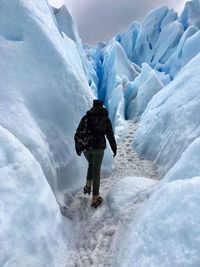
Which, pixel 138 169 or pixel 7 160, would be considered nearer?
pixel 7 160

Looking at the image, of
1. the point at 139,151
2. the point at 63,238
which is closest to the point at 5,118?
the point at 63,238

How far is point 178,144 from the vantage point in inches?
276

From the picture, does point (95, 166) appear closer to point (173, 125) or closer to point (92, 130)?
point (92, 130)

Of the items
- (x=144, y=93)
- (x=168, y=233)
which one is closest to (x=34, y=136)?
(x=168, y=233)

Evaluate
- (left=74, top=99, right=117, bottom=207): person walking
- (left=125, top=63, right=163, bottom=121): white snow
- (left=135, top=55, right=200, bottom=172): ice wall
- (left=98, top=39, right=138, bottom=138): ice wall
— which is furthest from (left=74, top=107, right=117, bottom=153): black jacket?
(left=125, top=63, right=163, bottom=121): white snow

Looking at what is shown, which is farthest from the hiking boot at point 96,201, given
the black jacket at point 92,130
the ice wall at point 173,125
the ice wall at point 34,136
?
the ice wall at point 173,125

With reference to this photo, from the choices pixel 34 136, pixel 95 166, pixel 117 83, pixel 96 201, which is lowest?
pixel 117 83


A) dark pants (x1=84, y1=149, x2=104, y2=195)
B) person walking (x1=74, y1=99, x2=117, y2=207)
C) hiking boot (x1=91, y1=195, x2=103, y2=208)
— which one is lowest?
hiking boot (x1=91, y1=195, x2=103, y2=208)

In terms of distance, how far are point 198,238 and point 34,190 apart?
189 cm

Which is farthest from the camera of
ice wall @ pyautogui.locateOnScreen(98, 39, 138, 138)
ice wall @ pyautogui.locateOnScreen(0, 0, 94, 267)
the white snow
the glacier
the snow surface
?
ice wall @ pyautogui.locateOnScreen(98, 39, 138, 138)

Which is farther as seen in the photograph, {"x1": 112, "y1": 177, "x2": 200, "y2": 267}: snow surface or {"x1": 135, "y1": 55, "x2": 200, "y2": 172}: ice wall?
{"x1": 135, "y1": 55, "x2": 200, "y2": 172}: ice wall

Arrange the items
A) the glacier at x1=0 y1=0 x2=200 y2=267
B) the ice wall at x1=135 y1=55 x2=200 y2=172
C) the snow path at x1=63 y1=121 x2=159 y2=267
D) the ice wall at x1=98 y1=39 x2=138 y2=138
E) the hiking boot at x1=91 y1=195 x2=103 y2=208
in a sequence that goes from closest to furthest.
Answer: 1. the glacier at x1=0 y1=0 x2=200 y2=267
2. the snow path at x1=63 y1=121 x2=159 y2=267
3. the hiking boot at x1=91 y1=195 x2=103 y2=208
4. the ice wall at x1=135 y1=55 x2=200 y2=172
5. the ice wall at x1=98 y1=39 x2=138 y2=138

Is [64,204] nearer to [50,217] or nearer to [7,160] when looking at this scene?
[50,217]

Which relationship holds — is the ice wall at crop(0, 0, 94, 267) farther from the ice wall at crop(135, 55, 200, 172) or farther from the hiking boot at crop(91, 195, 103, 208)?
the ice wall at crop(135, 55, 200, 172)
